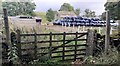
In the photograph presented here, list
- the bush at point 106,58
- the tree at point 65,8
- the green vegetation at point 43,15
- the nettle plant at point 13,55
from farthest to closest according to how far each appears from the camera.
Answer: the bush at point 106,58, the nettle plant at point 13,55, the tree at point 65,8, the green vegetation at point 43,15

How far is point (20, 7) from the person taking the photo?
3.57m

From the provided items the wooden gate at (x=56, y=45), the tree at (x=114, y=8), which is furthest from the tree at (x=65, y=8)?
the wooden gate at (x=56, y=45)

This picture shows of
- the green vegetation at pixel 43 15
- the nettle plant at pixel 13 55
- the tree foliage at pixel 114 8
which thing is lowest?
the nettle plant at pixel 13 55

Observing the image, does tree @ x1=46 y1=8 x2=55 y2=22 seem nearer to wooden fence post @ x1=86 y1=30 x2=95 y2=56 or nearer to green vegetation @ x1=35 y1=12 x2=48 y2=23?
green vegetation @ x1=35 y1=12 x2=48 y2=23

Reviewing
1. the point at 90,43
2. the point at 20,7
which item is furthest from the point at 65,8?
the point at 90,43

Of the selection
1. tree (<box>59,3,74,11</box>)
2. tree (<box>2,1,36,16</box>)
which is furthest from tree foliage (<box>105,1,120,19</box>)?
tree (<box>2,1,36,16</box>)

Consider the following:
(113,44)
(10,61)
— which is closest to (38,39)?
(10,61)

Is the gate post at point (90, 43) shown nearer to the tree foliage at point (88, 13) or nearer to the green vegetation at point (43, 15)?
the tree foliage at point (88, 13)

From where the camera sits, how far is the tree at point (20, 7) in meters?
3.55

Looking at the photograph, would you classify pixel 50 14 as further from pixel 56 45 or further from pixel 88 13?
pixel 56 45

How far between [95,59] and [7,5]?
4.97ft

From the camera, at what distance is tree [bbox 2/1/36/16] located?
140 inches

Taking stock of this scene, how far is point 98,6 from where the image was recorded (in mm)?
3889

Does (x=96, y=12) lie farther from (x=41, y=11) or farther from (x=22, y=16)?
(x=22, y=16)
